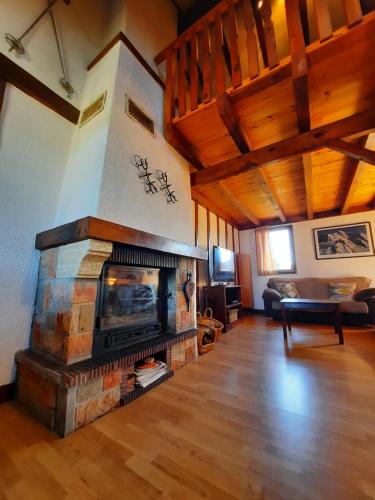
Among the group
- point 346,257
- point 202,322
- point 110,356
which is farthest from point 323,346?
point 346,257

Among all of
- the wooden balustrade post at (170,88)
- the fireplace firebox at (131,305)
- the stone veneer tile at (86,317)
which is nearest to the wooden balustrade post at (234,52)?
the wooden balustrade post at (170,88)

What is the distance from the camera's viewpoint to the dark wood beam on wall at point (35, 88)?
1.53 m

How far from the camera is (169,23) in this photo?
285cm

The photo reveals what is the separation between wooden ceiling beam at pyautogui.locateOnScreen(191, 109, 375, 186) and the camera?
1871mm

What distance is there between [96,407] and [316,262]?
483cm

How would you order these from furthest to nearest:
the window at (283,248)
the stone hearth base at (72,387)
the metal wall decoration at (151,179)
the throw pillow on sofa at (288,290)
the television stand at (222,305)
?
1. the window at (283,248)
2. the throw pillow on sofa at (288,290)
3. the television stand at (222,305)
4. the metal wall decoration at (151,179)
5. the stone hearth base at (72,387)

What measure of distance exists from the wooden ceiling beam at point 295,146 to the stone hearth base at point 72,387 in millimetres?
2142

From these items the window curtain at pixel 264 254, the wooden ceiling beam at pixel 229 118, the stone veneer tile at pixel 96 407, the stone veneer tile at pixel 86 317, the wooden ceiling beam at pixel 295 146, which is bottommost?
the stone veneer tile at pixel 96 407

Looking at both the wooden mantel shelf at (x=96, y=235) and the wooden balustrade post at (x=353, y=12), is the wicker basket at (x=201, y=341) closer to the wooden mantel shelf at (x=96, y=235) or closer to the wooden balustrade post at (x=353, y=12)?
the wooden mantel shelf at (x=96, y=235)

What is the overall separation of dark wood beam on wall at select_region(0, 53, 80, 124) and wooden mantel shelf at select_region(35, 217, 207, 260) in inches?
46.6

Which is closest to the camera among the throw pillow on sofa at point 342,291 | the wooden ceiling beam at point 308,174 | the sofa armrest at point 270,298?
the wooden ceiling beam at point 308,174

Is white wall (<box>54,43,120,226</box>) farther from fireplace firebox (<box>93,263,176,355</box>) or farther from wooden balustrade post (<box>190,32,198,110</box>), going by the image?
wooden balustrade post (<box>190,32,198,110</box>)

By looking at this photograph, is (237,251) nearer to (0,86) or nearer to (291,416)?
(291,416)

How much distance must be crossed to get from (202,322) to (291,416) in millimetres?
1497
